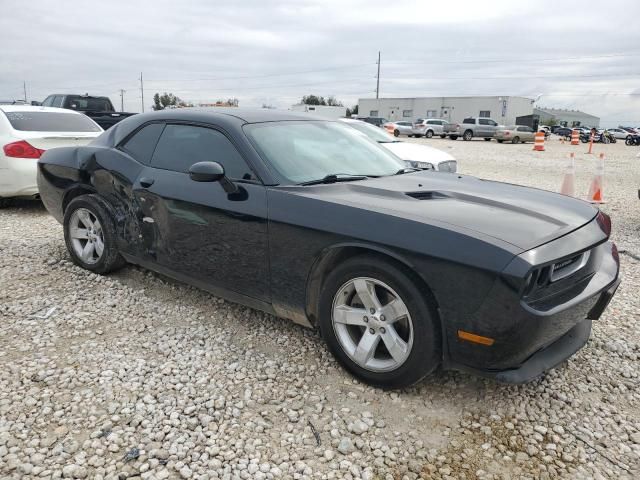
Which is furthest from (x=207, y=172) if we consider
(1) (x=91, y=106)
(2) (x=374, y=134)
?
(1) (x=91, y=106)

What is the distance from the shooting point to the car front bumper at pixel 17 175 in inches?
254

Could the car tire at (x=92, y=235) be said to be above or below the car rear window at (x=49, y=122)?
→ below

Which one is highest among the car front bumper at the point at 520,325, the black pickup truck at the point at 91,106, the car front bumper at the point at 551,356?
the black pickup truck at the point at 91,106

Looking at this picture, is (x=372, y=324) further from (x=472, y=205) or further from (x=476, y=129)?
(x=476, y=129)

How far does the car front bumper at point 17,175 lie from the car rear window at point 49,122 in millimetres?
529

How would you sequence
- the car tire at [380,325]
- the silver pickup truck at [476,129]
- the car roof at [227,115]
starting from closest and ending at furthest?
the car tire at [380,325], the car roof at [227,115], the silver pickup truck at [476,129]

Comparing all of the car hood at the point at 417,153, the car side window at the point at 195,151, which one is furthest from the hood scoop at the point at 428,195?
the car hood at the point at 417,153

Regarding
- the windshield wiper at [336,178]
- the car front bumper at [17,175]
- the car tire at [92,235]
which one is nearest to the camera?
the windshield wiper at [336,178]

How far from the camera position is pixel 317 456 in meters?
Result: 2.29

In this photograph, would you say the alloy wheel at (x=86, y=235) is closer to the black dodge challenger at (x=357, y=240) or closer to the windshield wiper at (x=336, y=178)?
the black dodge challenger at (x=357, y=240)

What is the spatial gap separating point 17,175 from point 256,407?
553 centimetres

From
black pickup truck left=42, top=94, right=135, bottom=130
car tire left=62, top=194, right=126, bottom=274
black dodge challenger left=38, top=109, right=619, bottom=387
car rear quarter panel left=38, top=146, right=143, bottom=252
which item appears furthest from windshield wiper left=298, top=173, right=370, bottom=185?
black pickup truck left=42, top=94, right=135, bottom=130

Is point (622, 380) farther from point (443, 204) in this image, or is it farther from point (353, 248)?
point (353, 248)

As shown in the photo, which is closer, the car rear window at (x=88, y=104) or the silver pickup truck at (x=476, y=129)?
the car rear window at (x=88, y=104)
